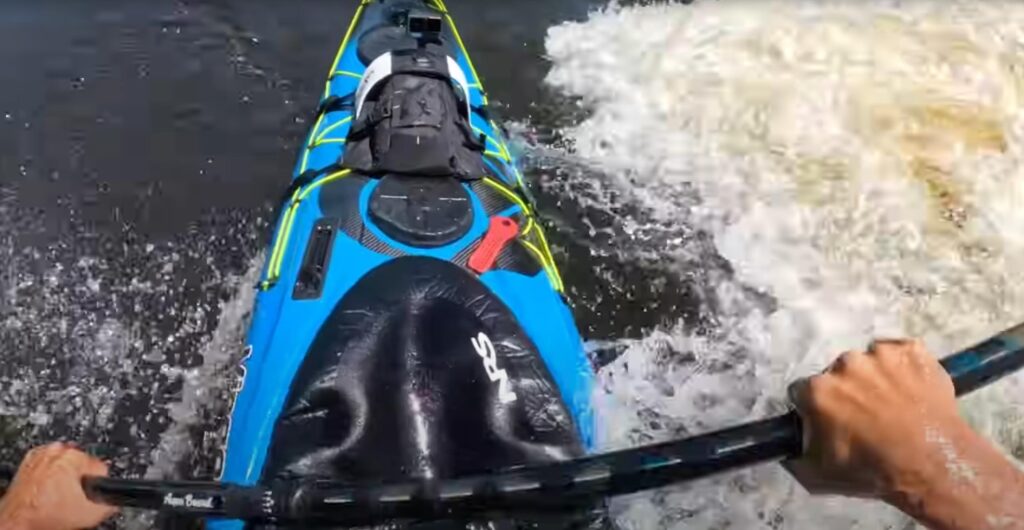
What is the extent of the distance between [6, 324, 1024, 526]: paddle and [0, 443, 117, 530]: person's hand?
0.17 meters

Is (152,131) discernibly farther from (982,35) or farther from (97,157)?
(982,35)

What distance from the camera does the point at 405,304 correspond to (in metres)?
2.00

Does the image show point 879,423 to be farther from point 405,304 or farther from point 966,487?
point 405,304

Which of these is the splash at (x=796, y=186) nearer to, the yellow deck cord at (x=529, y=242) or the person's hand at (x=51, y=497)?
the yellow deck cord at (x=529, y=242)

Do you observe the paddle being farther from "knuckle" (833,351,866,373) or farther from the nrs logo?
the nrs logo

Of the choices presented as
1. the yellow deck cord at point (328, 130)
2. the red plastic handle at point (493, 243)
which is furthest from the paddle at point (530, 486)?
the yellow deck cord at point (328, 130)

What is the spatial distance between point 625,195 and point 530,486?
2140mm

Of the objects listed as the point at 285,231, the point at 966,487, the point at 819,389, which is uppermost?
the point at 819,389

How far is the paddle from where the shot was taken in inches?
48.1

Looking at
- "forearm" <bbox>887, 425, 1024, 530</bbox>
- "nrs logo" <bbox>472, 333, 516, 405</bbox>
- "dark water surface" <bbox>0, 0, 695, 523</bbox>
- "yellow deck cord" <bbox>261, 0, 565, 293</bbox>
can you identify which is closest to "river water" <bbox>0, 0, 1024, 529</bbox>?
"dark water surface" <bbox>0, 0, 695, 523</bbox>

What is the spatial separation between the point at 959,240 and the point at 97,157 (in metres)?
2.62

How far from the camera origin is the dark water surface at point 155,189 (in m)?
2.79

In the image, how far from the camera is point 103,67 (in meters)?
3.47

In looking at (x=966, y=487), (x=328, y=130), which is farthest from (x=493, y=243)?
(x=966, y=487)
